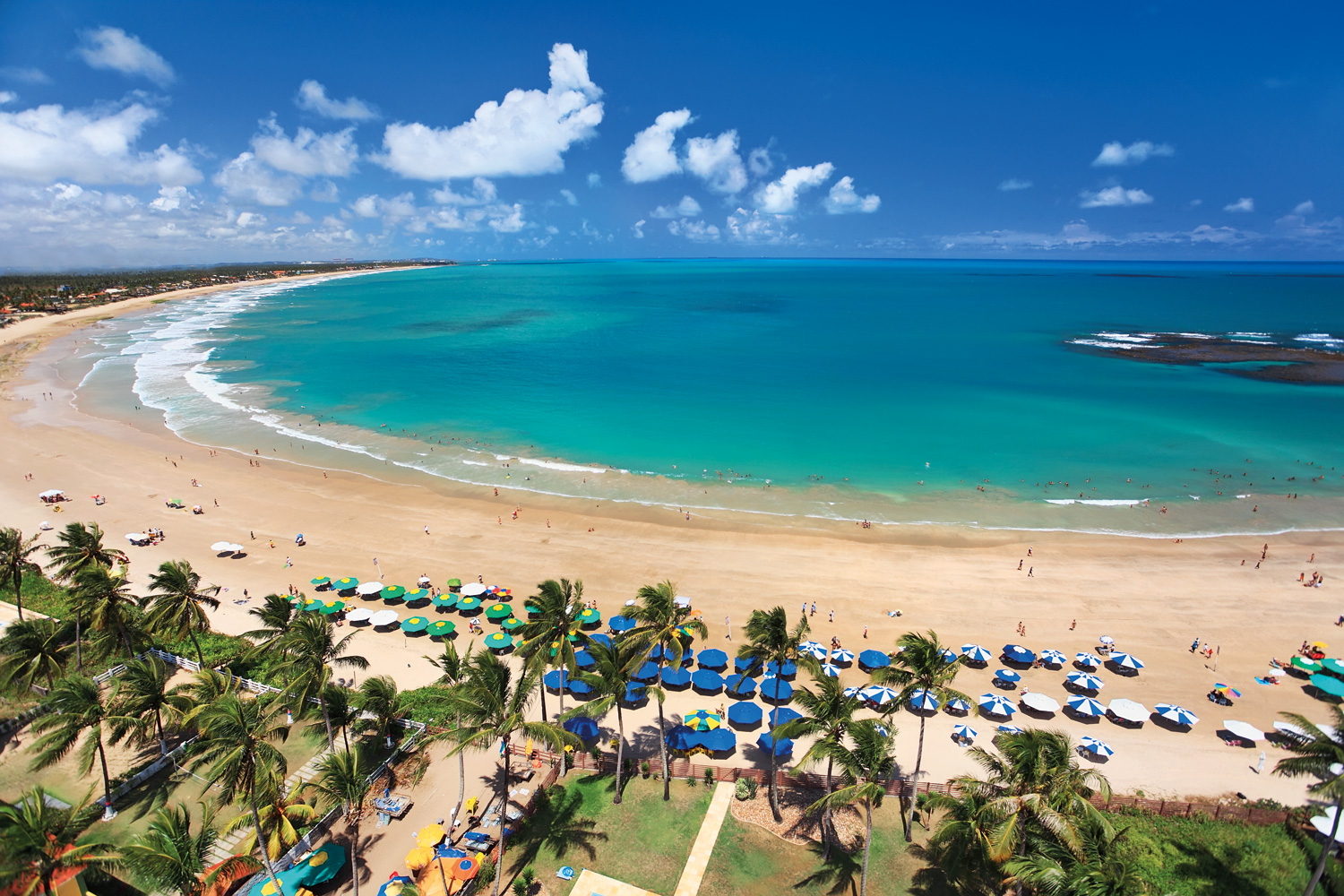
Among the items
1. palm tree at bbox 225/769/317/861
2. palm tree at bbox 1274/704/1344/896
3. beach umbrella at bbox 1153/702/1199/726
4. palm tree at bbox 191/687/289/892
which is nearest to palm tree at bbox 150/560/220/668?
palm tree at bbox 225/769/317/861

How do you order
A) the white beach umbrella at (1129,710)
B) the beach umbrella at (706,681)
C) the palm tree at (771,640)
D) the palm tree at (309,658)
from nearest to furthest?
the palm tree at (309,658) → the palm tree at (771,640) → the white beach umbrella at (1129,710) → the beach umbrella at (706,681)

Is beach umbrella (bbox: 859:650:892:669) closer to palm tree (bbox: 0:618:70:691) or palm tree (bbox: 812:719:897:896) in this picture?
palm tree (bbox: 812:719:897:896)

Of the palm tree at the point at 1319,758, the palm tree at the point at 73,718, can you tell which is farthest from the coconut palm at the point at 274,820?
the palm tree at the point at 1319,758

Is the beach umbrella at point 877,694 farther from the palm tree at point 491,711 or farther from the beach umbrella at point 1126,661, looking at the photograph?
the palm tree at point 491,711

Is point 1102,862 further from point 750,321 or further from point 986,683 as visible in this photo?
point 750,321

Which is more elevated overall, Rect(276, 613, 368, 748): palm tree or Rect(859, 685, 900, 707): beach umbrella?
Rect(276, 613, 368, 748): palm tree

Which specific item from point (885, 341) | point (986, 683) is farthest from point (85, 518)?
point (885, 341)

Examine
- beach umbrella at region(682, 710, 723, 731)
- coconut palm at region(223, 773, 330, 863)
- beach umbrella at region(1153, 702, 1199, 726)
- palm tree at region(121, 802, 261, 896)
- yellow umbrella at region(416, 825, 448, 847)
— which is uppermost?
palm tree at region(121, 802, 261, 896)
